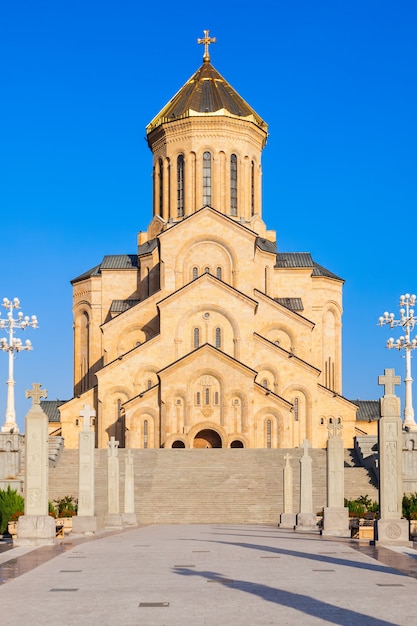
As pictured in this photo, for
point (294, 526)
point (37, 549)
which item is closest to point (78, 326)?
point (294, 526)

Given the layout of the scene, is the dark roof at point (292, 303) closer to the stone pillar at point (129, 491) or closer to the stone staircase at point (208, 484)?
the stone staircase at point (208, 484)

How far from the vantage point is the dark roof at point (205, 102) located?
62.2 meters

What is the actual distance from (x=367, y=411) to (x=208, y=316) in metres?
15.0

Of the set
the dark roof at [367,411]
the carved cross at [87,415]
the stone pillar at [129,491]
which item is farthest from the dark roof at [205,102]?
the carved cross at [87,415]

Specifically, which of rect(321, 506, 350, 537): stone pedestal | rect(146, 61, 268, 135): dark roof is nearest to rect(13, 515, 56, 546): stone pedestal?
rect(321, 506, 350, 537): stone pedestal

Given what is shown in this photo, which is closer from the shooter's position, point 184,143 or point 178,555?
point 178,555

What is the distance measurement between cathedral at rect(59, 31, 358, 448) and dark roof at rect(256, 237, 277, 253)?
25 cm

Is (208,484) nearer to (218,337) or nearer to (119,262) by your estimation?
(218,337)

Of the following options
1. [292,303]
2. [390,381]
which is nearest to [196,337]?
[292,303]

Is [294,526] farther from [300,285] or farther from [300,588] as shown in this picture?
[300,285]

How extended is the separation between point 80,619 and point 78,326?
5488cm

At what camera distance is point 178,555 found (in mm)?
17984

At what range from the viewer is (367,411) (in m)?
66.2

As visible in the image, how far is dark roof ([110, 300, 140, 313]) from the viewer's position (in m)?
62.6
